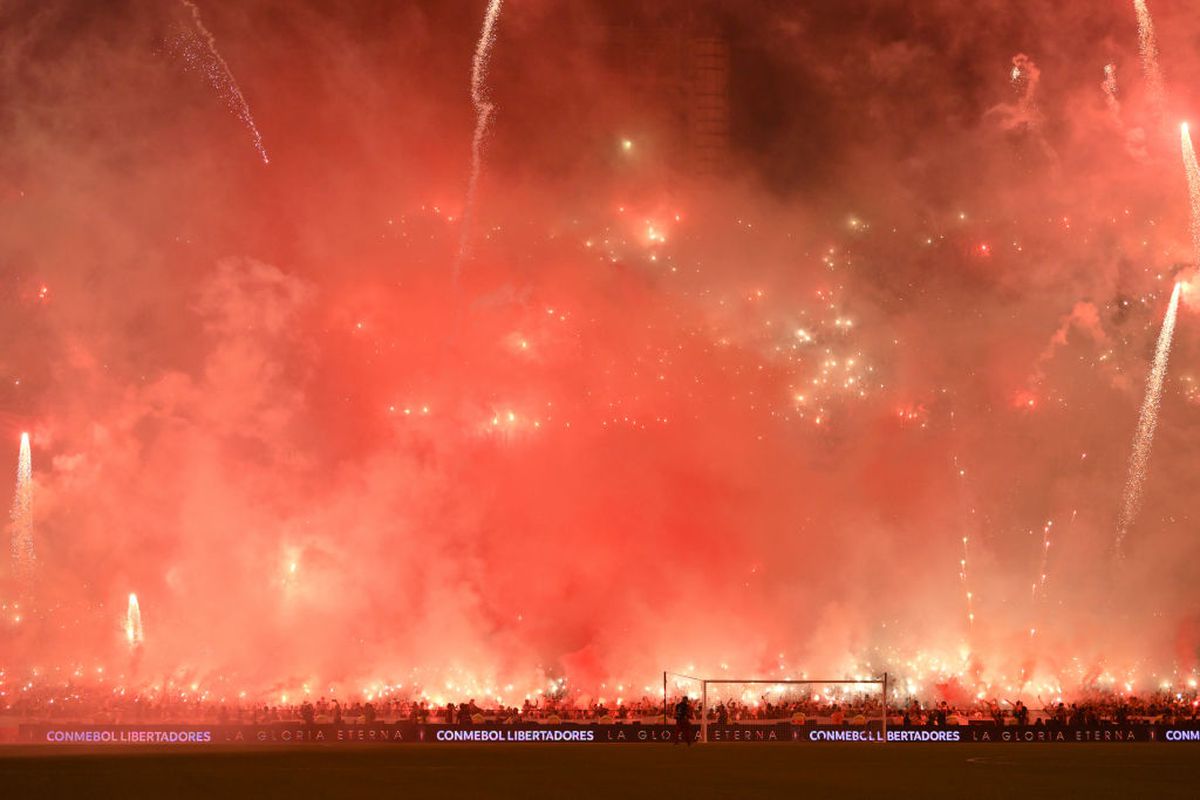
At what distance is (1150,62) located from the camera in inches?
1801

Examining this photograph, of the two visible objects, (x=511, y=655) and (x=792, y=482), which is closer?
(x=511, y=655)

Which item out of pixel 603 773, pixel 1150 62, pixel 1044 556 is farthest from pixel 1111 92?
pixel 603 773

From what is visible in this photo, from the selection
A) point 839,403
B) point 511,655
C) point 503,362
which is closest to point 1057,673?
point 839,403

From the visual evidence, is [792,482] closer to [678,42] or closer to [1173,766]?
[678,42]

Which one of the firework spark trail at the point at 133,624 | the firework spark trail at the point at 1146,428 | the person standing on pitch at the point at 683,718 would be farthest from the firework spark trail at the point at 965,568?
the firework spark trail at the point at 133,624

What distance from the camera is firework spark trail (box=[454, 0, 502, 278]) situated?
48062mm

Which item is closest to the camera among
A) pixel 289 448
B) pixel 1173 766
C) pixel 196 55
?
pixel 1173 766

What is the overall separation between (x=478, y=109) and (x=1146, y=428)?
29893 mm

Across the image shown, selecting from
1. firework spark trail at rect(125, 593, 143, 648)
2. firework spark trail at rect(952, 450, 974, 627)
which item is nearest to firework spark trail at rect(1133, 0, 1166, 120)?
firework spark trail at rect(952, 450, 974, 627)

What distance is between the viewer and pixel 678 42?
51.9 metres

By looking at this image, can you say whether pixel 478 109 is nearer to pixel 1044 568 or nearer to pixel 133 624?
pixel 133 624

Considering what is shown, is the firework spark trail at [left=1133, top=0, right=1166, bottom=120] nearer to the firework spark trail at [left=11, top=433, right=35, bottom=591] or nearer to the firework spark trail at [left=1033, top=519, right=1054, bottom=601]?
the firework spark trail at [left=1033, top=519, right=1054, bottom=601]

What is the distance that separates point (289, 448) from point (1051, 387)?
30.4 metres

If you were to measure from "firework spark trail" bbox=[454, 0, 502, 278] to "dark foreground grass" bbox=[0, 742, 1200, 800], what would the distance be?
22.9m
